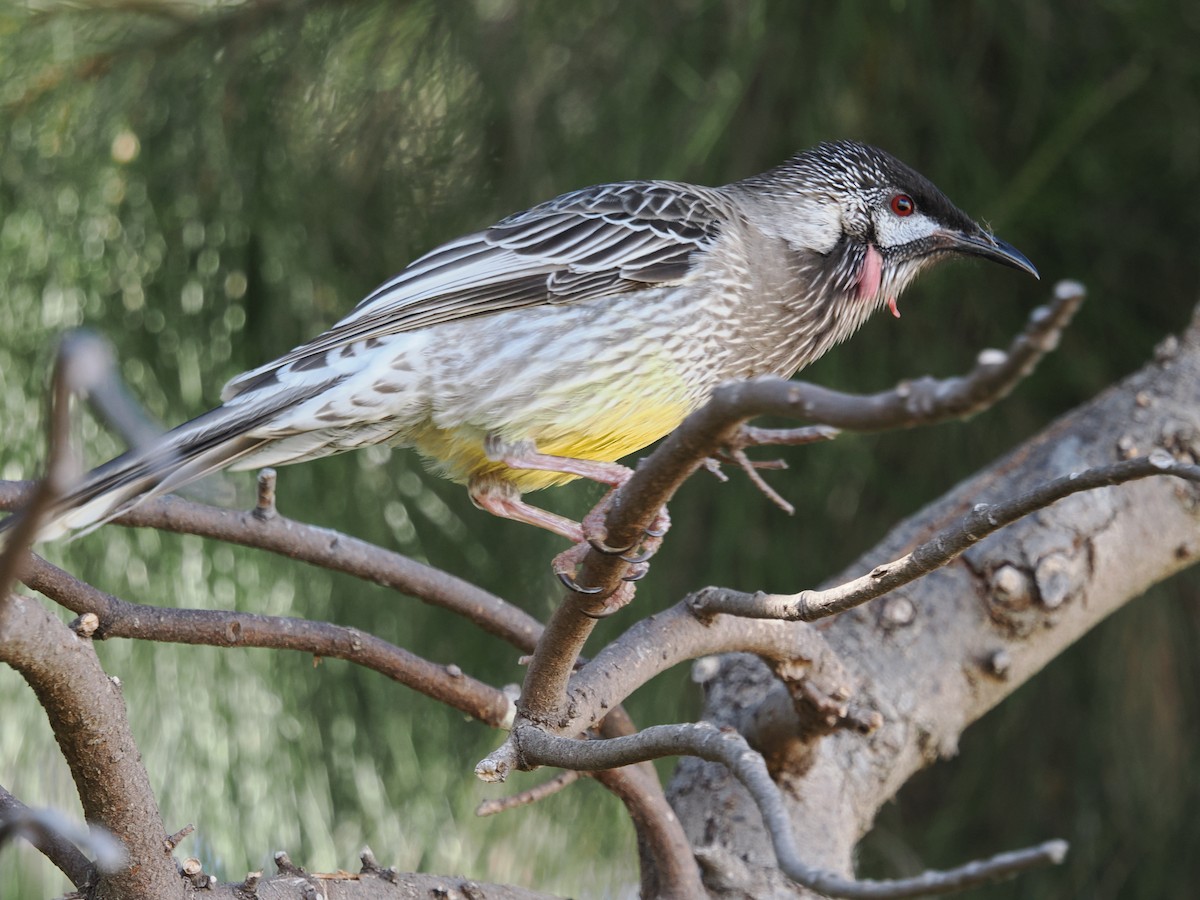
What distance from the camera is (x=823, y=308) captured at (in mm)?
2299

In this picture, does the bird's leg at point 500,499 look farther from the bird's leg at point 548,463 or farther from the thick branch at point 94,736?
the thick branch at point 94,736

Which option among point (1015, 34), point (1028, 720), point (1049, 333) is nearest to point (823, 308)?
point (1015, 34)

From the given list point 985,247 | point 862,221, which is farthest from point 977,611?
point 862,221

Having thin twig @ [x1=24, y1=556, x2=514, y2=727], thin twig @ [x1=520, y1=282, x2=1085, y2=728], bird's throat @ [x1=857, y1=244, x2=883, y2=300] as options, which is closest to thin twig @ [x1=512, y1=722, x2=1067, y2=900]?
thin twig @ [x1=520, y1=282, x2=1085, y2=728]

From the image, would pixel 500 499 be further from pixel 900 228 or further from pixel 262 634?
pixel 900 228

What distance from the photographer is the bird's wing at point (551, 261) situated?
6.54 feet

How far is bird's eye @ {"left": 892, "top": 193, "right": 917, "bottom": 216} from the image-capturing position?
7.84ft

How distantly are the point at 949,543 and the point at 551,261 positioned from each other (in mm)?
1023

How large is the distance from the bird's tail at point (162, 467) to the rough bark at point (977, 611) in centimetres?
78

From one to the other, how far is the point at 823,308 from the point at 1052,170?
0.59 m

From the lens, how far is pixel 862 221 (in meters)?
2.42

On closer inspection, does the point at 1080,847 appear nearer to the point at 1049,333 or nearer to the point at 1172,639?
the point at 1172,639

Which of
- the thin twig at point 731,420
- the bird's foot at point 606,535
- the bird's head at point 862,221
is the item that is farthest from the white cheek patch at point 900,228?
the thin twig at point 731,420

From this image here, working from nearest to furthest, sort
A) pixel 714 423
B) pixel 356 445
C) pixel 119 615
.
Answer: pixel 714 423 → pixel 119 615 → pixel 356 445
